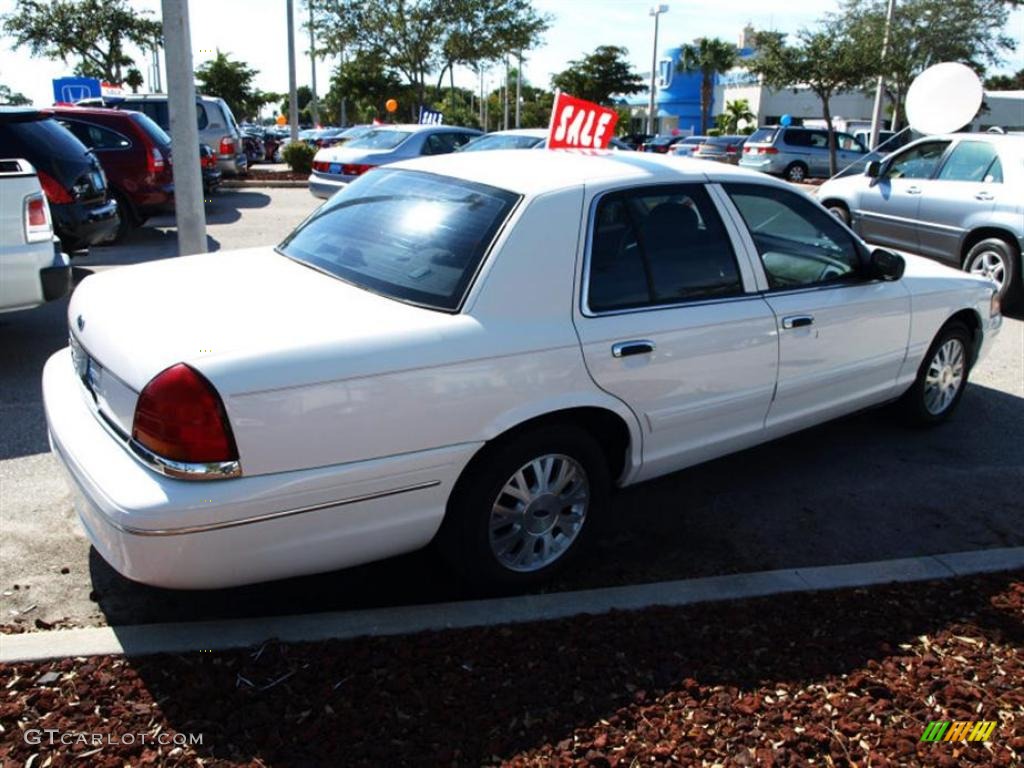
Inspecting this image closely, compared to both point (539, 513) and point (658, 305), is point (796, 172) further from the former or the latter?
point (539, 513)

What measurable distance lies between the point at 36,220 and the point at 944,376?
5.81 metres

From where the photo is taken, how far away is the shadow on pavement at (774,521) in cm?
354

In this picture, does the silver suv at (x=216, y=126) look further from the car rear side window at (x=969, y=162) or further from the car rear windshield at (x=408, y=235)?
the car rear windshield at (x=408, y=235)

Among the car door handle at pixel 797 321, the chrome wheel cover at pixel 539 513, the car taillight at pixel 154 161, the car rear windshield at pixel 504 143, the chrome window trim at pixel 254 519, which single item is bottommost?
the chrome wheel cover at pixel 539 513

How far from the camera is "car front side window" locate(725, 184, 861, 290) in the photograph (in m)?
4.27

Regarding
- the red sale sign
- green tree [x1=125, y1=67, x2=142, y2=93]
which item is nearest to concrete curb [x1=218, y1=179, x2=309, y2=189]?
the red sale sign

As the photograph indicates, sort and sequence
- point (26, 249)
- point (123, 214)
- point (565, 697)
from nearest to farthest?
1. point (565, 697)
2. point (26, 249)
3. point (123, 214)

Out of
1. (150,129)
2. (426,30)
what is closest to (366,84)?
(426,30)

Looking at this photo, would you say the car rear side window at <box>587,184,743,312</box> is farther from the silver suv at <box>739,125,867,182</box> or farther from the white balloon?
the silver suv at <box>739,125,867,182</box>

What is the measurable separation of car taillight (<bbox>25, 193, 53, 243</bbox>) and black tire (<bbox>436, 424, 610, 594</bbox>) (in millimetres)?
4113

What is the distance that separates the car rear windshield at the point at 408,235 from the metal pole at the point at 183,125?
243 cm
